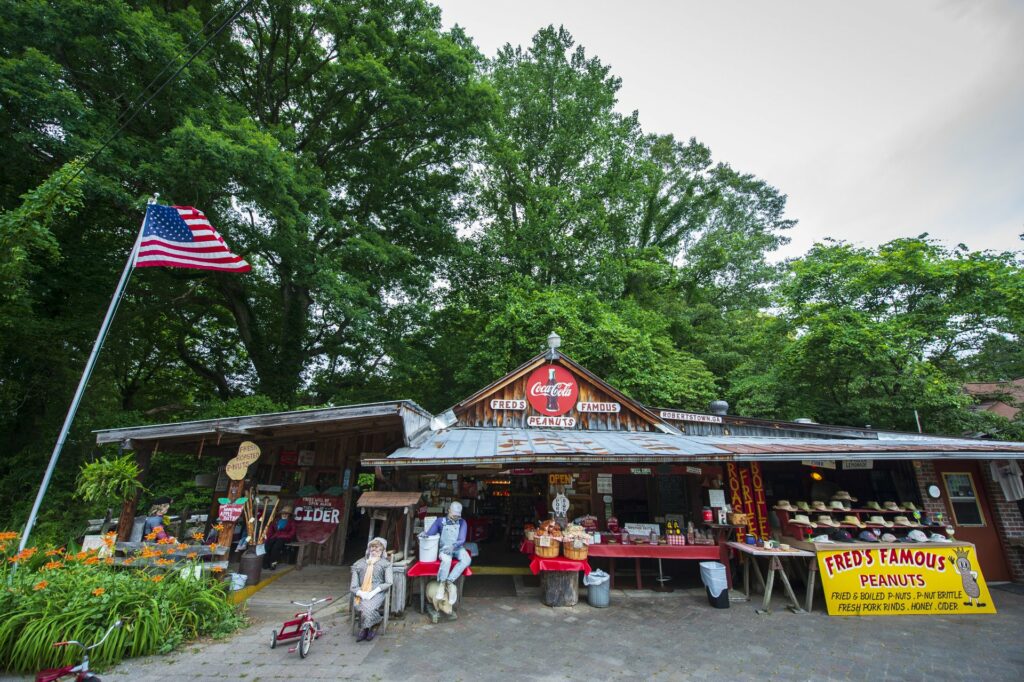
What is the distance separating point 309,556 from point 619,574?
7.46 meters

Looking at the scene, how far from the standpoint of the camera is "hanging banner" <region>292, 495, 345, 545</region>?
32.1 feet

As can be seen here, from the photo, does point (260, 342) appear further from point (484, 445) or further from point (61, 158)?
point (484, 445)

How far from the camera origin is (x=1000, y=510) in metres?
9.13

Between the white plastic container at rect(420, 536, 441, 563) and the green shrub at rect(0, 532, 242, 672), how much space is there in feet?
9.01

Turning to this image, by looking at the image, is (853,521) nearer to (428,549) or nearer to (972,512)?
(972,512)

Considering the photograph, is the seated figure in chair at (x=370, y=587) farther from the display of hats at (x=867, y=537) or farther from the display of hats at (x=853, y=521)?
the display of hats at (x=853, y=521)

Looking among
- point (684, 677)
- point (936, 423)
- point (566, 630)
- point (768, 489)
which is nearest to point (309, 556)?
point (566, 630)

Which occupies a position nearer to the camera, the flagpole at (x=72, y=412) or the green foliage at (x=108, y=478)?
the flagpole at (x=72, y=412)

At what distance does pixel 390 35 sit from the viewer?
1475cm

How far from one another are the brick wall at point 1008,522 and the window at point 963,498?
28 cm

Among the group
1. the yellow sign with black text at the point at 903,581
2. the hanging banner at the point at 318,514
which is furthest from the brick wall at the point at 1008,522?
the hanging banner at the point at 318,514

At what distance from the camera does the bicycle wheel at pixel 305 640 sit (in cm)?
511

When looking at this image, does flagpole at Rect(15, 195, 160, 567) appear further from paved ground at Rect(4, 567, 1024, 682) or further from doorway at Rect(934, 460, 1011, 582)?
doorway at Rect(934, 460, 1011, 582)

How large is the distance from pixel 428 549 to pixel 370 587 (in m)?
1.14
